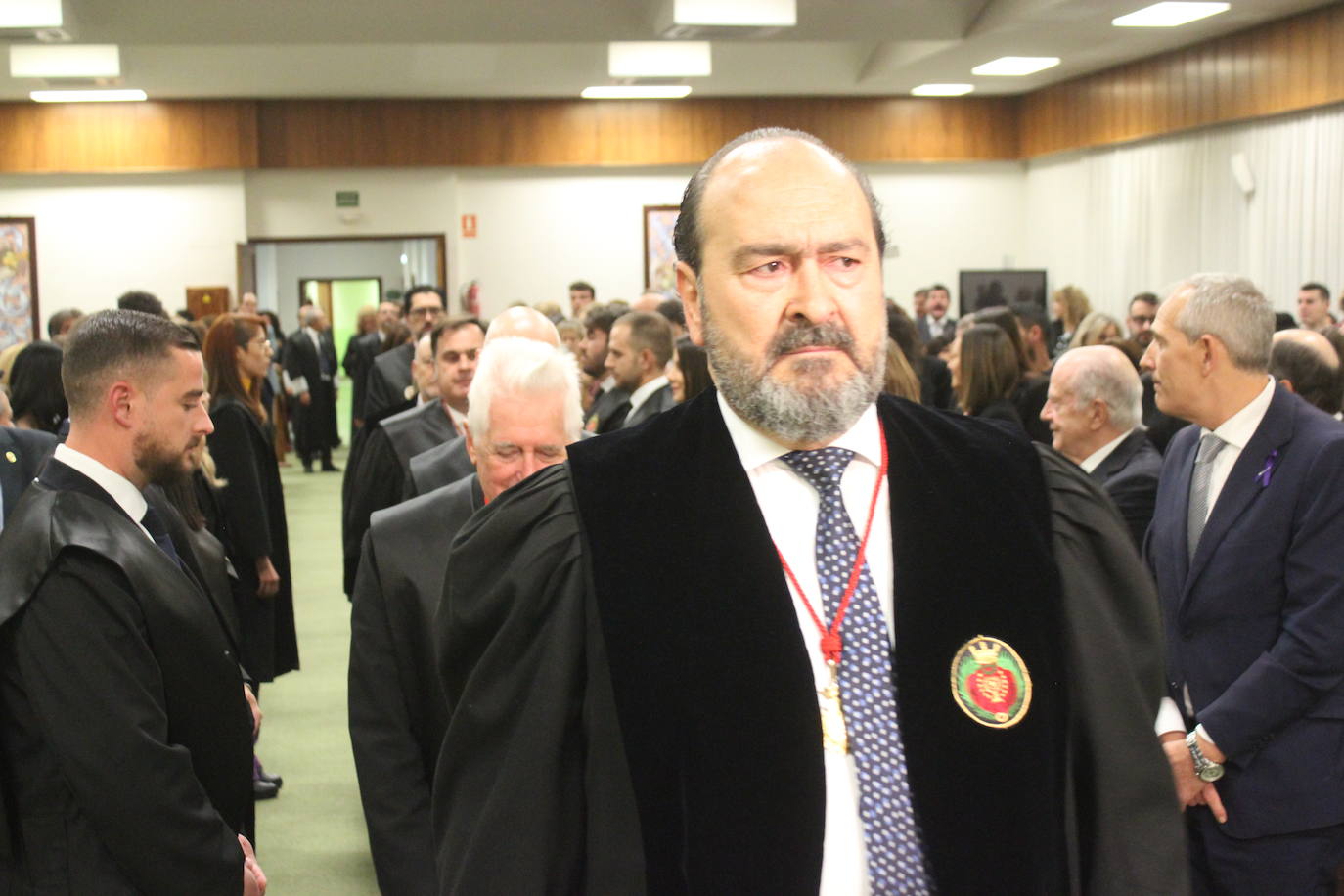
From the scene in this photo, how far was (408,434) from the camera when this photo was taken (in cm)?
512

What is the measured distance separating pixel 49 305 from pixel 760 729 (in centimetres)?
1841

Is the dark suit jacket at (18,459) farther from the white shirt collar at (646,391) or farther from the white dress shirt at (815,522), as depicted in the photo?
the white dress shirt at (815,522)

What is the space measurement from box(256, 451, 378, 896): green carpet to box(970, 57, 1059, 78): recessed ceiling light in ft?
30.2

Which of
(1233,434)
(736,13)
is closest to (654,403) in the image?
(1233,434)

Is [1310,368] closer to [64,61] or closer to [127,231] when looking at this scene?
[64,61]

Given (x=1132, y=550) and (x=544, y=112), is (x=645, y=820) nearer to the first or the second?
(x=1132, y=550)

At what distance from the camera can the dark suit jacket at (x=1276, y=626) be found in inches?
129

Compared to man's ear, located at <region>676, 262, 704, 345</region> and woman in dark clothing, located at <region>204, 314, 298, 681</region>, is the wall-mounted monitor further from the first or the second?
man's ear, located at <region>676, 262, 704, 345</region>

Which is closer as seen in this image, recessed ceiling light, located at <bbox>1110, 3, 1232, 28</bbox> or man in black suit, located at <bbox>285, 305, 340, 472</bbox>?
recessed ceiling light, located at <bbox>1110, 3, 1232, 28</bbox>

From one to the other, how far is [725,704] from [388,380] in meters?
7.15

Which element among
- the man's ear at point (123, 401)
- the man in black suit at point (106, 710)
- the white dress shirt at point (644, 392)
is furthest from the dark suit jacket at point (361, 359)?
the man in black suit at point (106, 710)

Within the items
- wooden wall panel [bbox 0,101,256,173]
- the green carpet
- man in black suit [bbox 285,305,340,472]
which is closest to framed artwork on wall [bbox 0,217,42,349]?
wooden wall panel [bbox 0,101,256,173]

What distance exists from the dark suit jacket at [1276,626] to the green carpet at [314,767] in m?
3.08

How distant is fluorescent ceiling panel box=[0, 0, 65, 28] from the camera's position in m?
10.8
